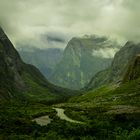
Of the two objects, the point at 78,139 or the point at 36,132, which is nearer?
the point at 78,139

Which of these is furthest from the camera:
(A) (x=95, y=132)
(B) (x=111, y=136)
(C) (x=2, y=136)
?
(A) (x=95, y=132)

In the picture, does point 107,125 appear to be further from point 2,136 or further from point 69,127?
point 2,136

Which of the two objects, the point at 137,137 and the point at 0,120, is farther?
the point at 0,120

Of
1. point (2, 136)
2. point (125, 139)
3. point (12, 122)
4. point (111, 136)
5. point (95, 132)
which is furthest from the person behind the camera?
point (12, 122)

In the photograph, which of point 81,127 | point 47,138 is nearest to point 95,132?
point 81,127

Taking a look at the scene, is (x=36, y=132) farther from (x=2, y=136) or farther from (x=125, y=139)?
(x=125, y=139)

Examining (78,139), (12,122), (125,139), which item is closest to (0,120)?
(12,122)

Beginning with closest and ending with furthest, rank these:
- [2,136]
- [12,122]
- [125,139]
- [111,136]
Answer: [125,139], [2,136], [111,136], [12,122]

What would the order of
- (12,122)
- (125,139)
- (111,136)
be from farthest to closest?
(12,122)
(111,136)
(125,139)
